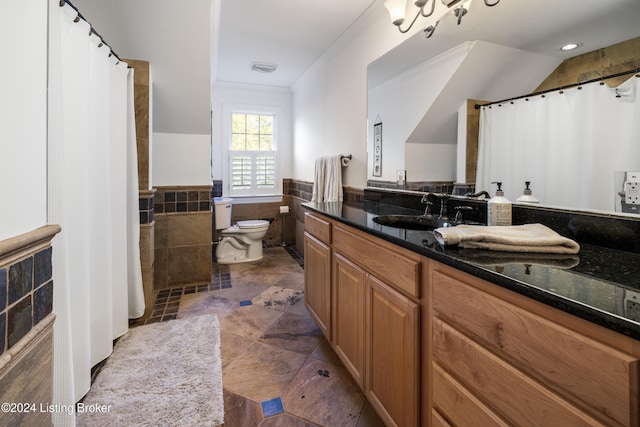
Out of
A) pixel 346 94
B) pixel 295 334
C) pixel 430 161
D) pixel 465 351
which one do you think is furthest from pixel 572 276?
pixel 346 94

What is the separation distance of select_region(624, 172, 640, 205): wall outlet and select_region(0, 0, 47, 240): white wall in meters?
1.67

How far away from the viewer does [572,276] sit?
28.8 inches

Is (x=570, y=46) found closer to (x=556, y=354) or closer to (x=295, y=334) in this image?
(x=556, y=354)

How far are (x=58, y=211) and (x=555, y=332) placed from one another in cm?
146

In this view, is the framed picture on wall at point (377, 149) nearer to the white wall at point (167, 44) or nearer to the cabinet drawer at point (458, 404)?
the white wall at point (167, 44)

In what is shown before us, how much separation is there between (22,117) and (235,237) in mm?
3148

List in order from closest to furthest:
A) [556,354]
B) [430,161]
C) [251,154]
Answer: [556,354] → [430,161] → [251,154]

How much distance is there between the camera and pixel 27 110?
750 mm

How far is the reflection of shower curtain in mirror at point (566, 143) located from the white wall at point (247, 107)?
131 inches

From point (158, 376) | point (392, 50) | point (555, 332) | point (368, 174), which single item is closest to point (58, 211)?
point (158, 376)

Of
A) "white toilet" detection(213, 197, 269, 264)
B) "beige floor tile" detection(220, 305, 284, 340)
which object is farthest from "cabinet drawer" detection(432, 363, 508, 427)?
"white toilet" detection(213, 197, 269, 264)

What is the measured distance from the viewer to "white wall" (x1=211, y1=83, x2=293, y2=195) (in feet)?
13.6

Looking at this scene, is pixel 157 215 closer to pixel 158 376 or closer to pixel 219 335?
pixel 219 335

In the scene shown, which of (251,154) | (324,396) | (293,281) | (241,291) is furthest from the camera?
(251,154)
